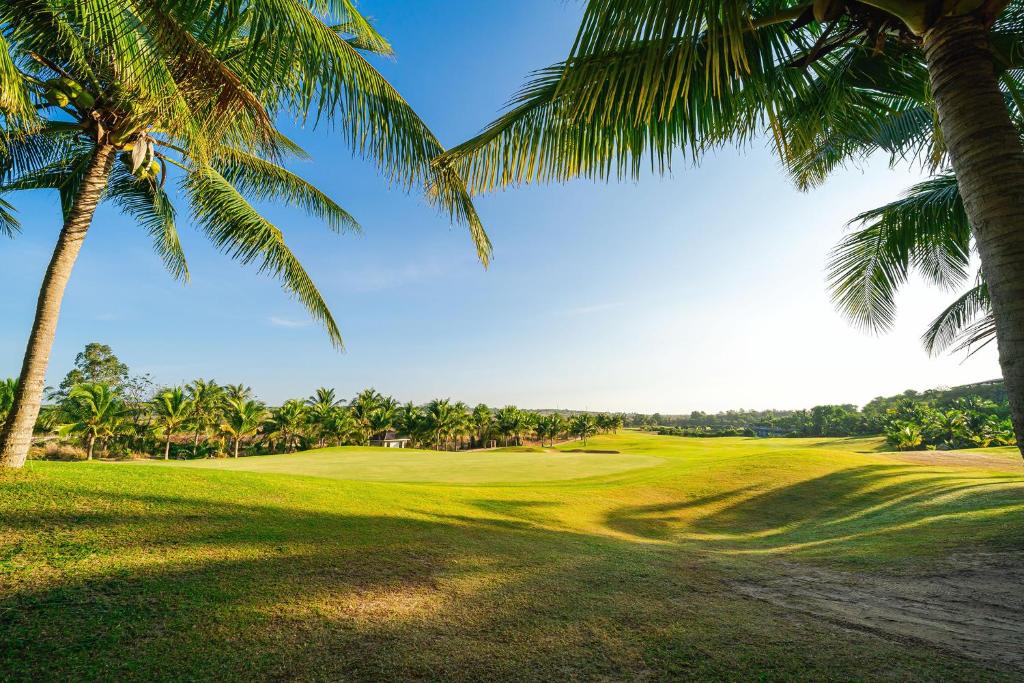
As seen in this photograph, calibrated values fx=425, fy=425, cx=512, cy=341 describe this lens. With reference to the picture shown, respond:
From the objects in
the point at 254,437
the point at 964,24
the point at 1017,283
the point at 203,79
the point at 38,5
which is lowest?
the point at 254,437

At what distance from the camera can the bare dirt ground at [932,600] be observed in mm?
3359

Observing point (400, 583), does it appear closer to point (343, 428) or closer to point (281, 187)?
point (281, 187)

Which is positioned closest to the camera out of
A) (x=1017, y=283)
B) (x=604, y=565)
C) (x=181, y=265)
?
(x=1017, y=283)

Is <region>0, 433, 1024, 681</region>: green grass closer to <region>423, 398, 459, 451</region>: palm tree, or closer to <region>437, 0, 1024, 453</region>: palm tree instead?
<region>437, 0, 1024, 453</region>: palm tree

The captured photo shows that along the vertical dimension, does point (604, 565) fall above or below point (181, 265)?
below

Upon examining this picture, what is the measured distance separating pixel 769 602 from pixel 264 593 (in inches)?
194

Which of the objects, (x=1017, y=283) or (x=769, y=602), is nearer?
(x=1017, y=283)

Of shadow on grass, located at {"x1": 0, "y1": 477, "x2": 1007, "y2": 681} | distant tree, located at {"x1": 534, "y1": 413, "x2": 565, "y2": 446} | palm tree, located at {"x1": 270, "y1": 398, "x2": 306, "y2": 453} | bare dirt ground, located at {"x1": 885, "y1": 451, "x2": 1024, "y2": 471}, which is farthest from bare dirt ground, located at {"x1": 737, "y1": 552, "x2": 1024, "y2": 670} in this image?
distant tree, located at {"x1": 534, "y1": 413, "x2": 565, "y2": 446}

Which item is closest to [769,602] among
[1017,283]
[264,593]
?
[1017,283]

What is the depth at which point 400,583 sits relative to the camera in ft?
14.0

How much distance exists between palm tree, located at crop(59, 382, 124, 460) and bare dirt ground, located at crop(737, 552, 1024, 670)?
43.5 metres

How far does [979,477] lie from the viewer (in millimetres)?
11578

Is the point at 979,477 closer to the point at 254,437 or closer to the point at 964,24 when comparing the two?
the point at 964,24

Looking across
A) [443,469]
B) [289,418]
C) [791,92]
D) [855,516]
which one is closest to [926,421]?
[855,516]
